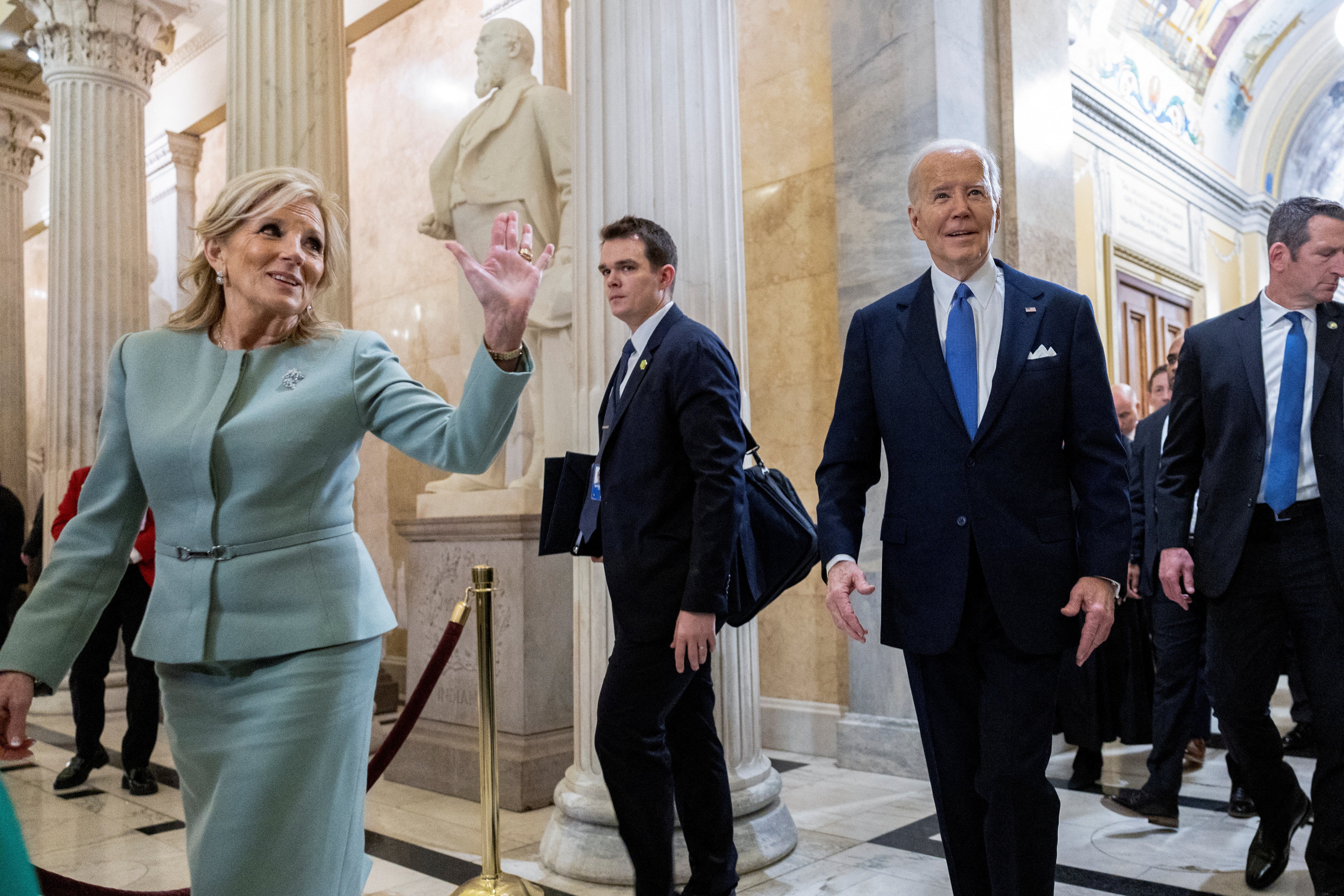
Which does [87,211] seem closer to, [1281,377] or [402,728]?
[402,728]

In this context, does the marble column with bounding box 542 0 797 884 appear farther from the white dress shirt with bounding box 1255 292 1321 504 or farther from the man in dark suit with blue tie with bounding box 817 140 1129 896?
the white dress shirt with bounding box 1255 292 1321 504

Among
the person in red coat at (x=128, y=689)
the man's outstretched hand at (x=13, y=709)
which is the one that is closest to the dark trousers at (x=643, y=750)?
the man's outstretched hand at (x=13, y=709)

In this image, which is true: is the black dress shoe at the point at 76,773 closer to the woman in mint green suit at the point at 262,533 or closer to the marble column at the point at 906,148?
the marble column at the point at 906,148

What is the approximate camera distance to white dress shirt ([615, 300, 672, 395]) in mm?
3119

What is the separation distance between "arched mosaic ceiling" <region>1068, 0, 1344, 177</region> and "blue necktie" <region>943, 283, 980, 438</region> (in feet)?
28.2

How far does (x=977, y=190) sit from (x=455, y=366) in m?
7.22

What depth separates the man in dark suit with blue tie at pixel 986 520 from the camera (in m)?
2.20

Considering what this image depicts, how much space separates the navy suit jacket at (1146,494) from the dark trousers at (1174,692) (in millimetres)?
348

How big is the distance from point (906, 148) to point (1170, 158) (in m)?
7.93

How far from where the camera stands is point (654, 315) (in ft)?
10.4

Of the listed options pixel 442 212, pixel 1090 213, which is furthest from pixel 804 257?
pixel 1090 213

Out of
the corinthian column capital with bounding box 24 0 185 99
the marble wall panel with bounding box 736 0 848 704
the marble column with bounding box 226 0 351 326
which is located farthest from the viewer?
the corinthian column capital with bounding box 24 0 185 99

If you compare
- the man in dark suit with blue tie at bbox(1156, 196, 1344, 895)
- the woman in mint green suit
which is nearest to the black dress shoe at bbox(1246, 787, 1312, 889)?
the man in dark suit with blue tie at bbox(1156, 196, 1344, 895)

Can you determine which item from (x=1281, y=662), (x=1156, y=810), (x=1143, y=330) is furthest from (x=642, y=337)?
(x=1143, y=330)
